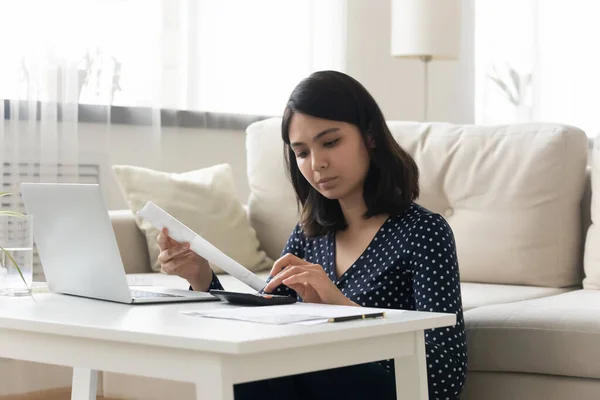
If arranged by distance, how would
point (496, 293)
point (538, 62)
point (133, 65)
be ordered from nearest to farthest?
point (496, 293)
point (133, 65)
point (538, 62)

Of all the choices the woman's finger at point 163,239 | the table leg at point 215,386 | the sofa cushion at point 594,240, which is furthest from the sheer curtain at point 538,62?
the table leg at point 215,386

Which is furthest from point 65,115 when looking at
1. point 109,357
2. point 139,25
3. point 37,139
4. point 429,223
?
point 109,357

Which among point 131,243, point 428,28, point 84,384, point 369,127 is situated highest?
point 428,28

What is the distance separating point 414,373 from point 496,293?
1080 mm

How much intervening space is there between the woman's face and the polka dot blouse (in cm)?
11

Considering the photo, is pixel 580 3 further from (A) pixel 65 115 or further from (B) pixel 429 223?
(B) pixel 429 223

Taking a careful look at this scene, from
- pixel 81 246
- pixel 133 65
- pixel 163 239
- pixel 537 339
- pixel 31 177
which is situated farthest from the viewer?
pixel 133 65

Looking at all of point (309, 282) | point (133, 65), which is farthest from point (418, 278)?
point (133, 65)

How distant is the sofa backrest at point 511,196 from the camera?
244cm

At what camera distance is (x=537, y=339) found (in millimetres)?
1858

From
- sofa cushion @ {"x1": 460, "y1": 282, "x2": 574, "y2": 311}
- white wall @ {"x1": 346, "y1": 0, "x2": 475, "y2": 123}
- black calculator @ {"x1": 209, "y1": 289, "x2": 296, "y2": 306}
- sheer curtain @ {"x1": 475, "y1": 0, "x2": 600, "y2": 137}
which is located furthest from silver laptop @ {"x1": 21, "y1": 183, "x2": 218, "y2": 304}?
sheer curtain @ {"x1": 475, "y1": 0, "x2": 600, "y2": 137}

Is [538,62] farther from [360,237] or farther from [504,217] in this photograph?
[360,237]

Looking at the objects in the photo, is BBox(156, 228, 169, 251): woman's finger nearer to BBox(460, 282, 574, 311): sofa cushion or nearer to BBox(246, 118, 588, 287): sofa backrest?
BBox(460, 282, 574, 311): sofa cushion

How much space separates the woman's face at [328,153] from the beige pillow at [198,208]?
1154 millimetres
